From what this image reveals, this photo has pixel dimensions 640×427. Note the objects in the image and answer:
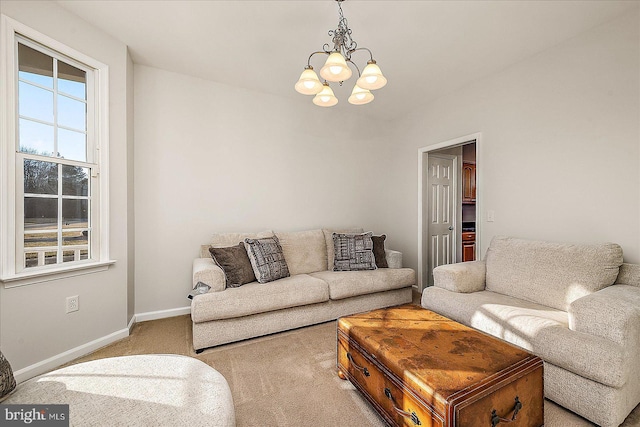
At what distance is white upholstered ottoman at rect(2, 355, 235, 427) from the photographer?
0.94 meters

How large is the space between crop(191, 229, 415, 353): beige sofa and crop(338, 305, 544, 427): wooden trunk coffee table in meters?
1.00

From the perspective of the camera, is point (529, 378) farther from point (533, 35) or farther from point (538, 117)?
point (533, 35)

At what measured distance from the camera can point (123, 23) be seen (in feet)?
7.43

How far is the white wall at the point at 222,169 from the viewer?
296 cm

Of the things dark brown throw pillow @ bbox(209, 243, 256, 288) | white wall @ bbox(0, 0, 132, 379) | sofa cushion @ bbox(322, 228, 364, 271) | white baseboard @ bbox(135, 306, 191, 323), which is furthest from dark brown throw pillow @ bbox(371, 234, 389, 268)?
white wall @ bbox(0, 0, 132, 379)

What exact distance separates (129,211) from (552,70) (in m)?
4.24

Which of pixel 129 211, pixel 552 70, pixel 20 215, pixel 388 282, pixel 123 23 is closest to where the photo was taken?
pixel 20 215

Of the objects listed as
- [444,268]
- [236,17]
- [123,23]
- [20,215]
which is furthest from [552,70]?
[20,215]

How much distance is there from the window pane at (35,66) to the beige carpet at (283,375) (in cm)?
220

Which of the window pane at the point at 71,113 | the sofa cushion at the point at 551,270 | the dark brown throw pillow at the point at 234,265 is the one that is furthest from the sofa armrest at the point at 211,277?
the sofa cushion at the point at 551,270

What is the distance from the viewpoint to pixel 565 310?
204 centimetres

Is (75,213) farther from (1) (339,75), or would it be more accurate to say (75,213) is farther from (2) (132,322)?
(1) (339,75)

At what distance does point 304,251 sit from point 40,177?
2.43 meters

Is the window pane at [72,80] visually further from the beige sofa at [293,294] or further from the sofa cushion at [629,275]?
the sofa cushion at [629,275]
